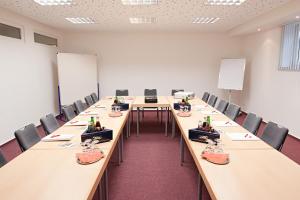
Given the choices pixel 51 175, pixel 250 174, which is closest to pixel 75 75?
pixel 51 175

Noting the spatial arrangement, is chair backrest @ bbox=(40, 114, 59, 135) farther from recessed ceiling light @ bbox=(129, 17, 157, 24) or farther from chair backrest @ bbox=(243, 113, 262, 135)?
recessed ceiling light @ bbox=(129, 17, 157, 24)

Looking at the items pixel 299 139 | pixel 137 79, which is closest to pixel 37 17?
pixel 137 79

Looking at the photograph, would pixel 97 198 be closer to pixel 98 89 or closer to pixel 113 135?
pixel 113 135

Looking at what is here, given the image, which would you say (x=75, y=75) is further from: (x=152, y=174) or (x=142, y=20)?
(x=152, y=174)

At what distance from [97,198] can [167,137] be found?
2524 mm

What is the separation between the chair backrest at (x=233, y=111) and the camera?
12.7ft

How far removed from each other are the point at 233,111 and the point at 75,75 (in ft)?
15.9

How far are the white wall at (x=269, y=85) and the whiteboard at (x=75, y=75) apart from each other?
16.4 feet

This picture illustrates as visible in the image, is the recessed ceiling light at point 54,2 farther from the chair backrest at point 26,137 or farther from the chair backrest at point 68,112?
the chair backrest at point 26,137

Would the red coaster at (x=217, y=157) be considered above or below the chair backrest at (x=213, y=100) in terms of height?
below

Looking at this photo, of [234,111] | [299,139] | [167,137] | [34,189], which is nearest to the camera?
[34,189]

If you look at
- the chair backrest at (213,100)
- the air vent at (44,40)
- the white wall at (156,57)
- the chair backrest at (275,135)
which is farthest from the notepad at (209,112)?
the air vent at (44,40)

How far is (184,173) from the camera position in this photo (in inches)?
129

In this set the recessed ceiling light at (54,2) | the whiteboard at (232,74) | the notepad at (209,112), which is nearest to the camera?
the notepad at (209,112)
